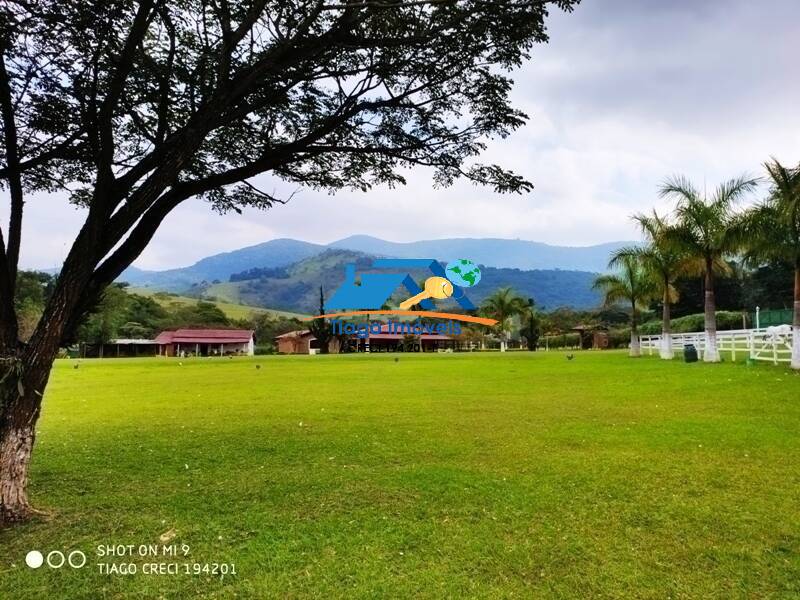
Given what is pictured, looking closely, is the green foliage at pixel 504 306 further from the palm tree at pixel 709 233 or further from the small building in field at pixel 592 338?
the palm tree at pixel 709 233

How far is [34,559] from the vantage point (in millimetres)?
4102

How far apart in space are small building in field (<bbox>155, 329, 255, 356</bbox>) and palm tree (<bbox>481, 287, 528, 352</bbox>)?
28.8 metres

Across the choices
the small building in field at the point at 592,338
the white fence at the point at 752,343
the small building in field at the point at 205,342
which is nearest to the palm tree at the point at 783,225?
the white fence at the point at 752,343

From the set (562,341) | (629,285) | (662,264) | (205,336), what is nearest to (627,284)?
(629,285)

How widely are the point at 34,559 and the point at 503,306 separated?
52.6 meters

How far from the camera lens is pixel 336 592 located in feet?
11.6

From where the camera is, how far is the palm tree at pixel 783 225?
1509 cm

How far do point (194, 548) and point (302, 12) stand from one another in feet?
17.3

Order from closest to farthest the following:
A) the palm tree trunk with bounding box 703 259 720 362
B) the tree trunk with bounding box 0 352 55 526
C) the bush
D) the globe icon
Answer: the tree trunk with bounding box 0 352 55 526, the palm tree trunk with bounding box 703 259 720 362, the globe icon, the bush

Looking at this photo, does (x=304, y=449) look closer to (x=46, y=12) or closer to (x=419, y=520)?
(x=419, y=520)

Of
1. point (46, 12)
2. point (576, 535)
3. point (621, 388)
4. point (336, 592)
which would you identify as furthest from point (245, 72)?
point (621, 388)

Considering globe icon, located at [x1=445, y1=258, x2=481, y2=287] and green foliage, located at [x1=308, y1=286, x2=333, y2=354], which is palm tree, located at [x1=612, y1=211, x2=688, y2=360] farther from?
green foliage, located at [x1=308, y1=286, x2=333, y2=354]

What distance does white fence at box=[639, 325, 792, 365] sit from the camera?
17.9m

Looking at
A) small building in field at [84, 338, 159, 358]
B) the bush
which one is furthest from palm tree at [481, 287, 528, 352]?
small building in field at [84, 338, 159, 358]
